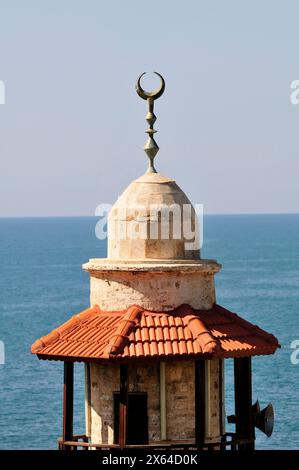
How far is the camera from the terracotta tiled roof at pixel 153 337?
59.1ft

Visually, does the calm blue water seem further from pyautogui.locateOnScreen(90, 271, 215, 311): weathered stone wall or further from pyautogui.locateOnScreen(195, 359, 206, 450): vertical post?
pyautogui.locateOnScreen(195, 359, 206, 450): vertical post

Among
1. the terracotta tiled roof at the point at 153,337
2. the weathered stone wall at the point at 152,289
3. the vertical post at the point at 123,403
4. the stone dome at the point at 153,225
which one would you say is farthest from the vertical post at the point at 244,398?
the vertical post at the point at 123,403

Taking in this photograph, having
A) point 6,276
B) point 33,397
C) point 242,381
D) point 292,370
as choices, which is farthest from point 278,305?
point 242,381

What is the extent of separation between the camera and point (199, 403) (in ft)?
59.6

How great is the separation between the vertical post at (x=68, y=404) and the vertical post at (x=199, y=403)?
1.66 metres

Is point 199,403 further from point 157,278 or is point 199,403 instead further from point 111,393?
point 157,278

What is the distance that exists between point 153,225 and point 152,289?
30.3 inches

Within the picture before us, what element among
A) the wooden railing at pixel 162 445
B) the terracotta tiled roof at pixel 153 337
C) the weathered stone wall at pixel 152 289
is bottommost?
the wooden railing at pixel 162 445

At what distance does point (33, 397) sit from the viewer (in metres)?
71.4

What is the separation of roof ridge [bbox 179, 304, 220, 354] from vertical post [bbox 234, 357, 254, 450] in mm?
1070

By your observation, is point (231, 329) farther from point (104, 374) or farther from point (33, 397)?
point (33, 397)

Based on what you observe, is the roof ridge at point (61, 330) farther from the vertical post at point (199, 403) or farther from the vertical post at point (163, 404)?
the vertical post at point (199, 403)

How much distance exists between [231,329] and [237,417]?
3.94 feet
